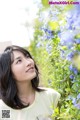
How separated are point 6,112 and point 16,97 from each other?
0.11 metres

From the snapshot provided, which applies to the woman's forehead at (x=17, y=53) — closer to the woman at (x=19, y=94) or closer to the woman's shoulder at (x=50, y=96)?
the woman at (x=19, y=94)

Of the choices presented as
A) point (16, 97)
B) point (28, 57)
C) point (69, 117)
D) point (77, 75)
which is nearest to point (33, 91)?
point (16, 97)

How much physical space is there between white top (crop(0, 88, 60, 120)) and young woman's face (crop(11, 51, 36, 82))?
8.1 inches

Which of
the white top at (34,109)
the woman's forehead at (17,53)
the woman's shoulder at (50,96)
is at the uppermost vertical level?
the woman's forehead at (17,53)

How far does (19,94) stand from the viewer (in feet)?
7.16

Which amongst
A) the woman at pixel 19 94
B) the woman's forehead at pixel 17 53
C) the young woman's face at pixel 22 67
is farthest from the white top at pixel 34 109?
the woman's forehead at pixel 17 53

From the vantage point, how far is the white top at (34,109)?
2.11 m

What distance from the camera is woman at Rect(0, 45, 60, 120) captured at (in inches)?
81.6

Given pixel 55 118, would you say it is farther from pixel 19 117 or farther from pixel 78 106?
pixel 19 117

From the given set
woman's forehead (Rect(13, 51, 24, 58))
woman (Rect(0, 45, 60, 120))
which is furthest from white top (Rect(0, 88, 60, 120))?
woman's forehead (Rect(13, 51, 24, 58))

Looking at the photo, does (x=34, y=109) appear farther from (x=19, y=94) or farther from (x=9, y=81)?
(x=9, y=81)

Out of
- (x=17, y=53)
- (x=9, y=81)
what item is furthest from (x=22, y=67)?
(x=9, y=81)

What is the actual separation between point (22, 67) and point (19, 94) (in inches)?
11.7

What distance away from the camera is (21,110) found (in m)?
2.15
